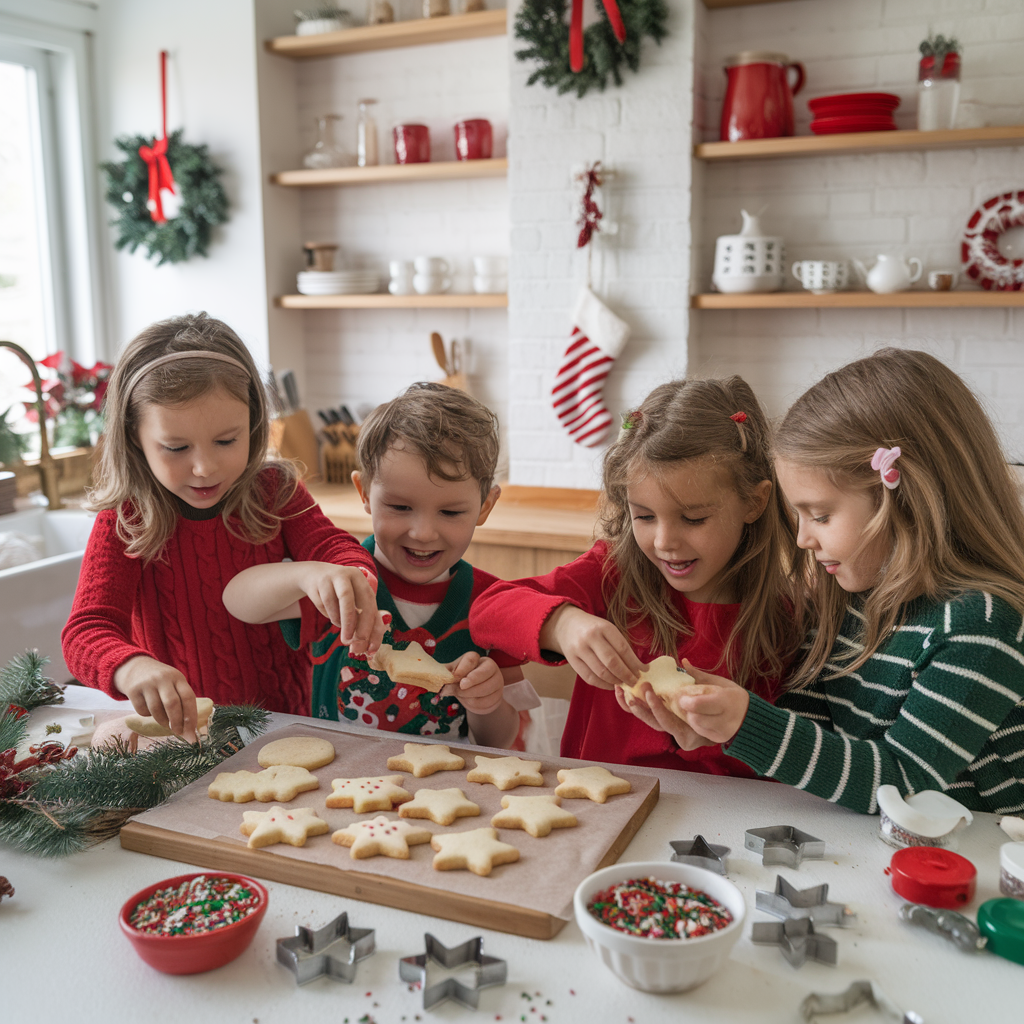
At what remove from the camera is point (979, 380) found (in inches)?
123

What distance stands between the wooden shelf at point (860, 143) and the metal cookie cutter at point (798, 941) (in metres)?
2.59

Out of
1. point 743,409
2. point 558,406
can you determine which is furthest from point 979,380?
point 743,409

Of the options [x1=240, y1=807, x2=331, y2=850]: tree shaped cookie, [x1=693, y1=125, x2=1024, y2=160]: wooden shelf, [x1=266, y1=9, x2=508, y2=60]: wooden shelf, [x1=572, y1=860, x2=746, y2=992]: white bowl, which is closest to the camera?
[x1=572, y1=860, x2=746, y2=992]: white bowl

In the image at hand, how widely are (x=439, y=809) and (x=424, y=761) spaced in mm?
131

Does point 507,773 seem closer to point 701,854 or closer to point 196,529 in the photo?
point 701,854

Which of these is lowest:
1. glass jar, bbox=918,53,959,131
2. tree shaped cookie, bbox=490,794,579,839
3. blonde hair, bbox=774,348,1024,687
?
tree shaped cookie, bbox=490,794,579,839

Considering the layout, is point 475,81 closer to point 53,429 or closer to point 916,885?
point 53,429

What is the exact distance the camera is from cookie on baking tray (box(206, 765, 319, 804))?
1151 mm

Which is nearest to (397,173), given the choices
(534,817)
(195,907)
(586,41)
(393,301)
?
(393,301)

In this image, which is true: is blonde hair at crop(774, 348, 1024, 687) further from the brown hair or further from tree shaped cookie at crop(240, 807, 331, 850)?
tree shaped cookie at crop(240, 807, 331, 850)

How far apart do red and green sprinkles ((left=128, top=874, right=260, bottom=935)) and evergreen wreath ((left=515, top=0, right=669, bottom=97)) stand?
9.17ft

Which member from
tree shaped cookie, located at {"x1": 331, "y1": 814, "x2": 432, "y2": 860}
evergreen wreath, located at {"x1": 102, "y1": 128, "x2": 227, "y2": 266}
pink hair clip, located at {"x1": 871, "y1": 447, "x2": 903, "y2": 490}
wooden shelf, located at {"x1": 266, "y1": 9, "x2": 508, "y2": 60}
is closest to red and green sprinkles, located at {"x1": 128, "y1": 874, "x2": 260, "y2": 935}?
tree shaped cookie, located at {"x1": 331, "y1": 814, "x2": 432, "y2": 860}

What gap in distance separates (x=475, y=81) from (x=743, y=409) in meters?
2.54

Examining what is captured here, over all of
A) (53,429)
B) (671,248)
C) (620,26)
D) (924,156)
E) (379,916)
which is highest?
(620,26)
